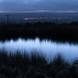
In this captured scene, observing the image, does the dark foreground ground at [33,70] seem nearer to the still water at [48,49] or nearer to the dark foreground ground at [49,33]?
the still water at [48,49]

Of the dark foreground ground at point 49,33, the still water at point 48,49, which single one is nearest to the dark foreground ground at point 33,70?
the still water at point 48,49

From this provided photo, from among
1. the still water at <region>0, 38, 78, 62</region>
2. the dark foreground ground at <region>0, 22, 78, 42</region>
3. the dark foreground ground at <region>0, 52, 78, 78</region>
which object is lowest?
the dark foreground ground at <region>0, 22, 78, 42</region>

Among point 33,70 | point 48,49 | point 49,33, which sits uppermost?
point 33,70

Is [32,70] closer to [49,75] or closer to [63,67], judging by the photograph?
[49,75]

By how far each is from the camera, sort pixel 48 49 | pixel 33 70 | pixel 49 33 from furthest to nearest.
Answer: pixel 49 33 → pixel 48 49 → pixel 33 70

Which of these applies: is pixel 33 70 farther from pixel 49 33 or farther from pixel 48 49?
pixel 49 33

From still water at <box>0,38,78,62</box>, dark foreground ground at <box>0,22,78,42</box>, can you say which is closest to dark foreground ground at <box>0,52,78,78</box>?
still water at <box>0,38,78,62</box>

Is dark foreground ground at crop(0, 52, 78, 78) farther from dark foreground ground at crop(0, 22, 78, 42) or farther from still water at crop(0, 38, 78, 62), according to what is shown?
dark foreground ground at crop(0, 22, 78, 42)

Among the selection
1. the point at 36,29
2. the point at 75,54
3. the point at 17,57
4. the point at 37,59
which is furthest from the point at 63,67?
the point at 36,29

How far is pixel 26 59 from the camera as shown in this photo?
908 cm

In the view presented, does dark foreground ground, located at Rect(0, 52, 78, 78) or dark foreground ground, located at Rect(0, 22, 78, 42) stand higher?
dark foreground ground, located at Rect(0, 52, 78, 78)

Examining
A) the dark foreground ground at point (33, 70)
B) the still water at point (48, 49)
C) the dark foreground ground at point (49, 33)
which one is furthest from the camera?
the dark foreground ground at point (49, 33)

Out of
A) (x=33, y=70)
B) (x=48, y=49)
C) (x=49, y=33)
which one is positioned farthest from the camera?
(x=49, y=33)

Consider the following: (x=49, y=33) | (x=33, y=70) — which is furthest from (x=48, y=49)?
(x=49, y=33)
